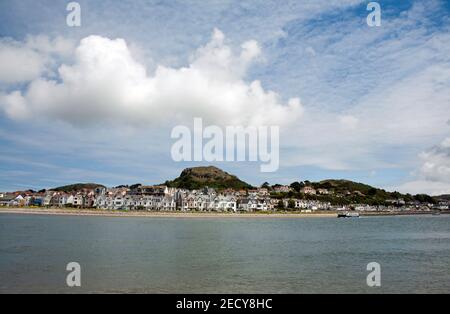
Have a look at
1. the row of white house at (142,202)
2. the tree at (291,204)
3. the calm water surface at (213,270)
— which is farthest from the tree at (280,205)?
the calm water surface at (213,270)

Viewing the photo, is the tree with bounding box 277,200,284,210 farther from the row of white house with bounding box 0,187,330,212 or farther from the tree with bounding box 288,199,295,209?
the row of white house with bounding box 0,187,330,212

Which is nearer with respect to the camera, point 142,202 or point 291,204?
point 142,202

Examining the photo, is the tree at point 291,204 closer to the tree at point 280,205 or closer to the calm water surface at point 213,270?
the tree at point 280,205

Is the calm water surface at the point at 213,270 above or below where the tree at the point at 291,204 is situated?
above

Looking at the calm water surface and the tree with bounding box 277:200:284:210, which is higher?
the calm water surface

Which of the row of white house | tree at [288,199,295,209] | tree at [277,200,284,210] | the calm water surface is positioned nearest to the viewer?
the calm water surface

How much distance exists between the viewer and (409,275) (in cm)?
2022

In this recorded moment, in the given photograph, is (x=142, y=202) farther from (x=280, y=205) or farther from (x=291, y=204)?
(x=291, y=204)

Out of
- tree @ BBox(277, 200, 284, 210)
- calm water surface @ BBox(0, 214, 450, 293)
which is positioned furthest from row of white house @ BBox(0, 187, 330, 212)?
calm water surface @ BBox(0, 214, 450, 293)

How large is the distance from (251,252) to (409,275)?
12049mm

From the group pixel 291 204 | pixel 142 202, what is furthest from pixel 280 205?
pixel 142 202

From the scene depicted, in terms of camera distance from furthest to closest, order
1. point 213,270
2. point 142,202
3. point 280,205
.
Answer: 1. point 280,205
2. point 142,202
3. point 213,270

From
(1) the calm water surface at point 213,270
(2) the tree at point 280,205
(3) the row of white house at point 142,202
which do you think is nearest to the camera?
(1) the calm water surface at point 213,270
